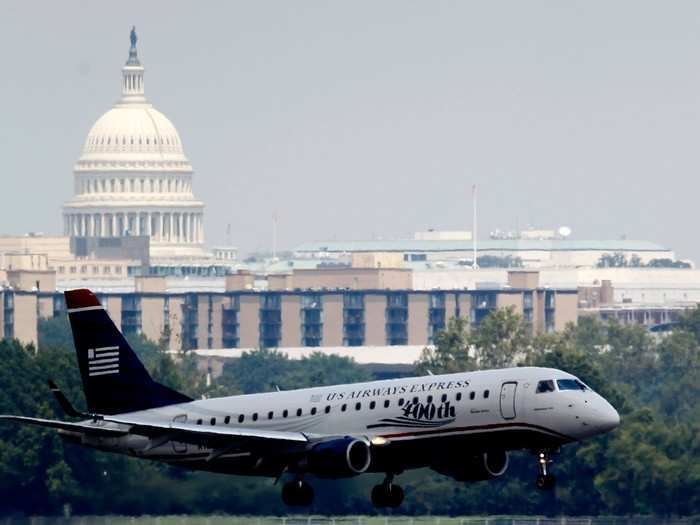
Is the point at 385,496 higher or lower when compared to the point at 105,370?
lower

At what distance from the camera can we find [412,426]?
9331 centimetres

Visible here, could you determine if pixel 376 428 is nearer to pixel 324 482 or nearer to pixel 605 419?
pixel 605 419

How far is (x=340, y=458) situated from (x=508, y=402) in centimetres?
548

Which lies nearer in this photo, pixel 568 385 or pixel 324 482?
pixel 568 385

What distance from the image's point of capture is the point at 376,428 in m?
94.2

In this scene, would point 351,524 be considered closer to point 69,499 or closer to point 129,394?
point 69,499

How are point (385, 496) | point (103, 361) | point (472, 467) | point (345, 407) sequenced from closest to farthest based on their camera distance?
point (472, 467), point (385, 496), point (345, 407), point (103, 361)

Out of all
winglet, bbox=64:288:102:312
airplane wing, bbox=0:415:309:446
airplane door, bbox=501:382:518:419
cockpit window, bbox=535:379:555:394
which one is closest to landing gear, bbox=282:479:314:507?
airplane wing, bbox=0:415:309:446

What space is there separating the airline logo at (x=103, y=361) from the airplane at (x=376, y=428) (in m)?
2.25

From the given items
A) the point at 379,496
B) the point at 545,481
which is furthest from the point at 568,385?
the point at 379,496

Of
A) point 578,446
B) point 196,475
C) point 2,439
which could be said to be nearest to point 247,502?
point 196,475

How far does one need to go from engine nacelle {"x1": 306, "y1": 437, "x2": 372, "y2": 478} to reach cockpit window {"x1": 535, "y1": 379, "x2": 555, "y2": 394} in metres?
5.76

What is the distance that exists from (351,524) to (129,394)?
92.0 ft

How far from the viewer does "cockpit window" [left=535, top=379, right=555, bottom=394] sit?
92062 millimetres
